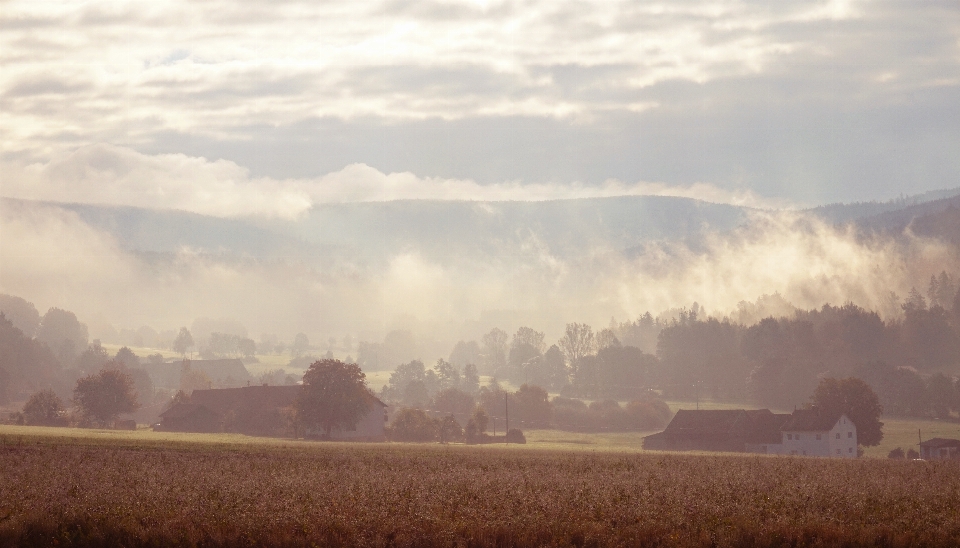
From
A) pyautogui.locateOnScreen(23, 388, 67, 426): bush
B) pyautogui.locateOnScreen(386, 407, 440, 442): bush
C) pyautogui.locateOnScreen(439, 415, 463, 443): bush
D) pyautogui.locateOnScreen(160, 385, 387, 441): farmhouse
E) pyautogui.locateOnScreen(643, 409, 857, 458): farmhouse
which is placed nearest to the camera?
pyautogui.locateOnScreen(643, 409, 857, 458): farmhouse

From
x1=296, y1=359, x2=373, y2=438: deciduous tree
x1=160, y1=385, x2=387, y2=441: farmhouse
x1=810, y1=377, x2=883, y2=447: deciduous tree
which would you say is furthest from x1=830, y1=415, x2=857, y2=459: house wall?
x1=296, y1=359, x2=373, y2=438: deciduous tree

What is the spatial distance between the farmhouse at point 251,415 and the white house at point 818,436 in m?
51.1

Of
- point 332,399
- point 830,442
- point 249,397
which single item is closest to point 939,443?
point 830,442

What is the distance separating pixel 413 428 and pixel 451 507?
10032 cm

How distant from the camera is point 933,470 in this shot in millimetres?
60281

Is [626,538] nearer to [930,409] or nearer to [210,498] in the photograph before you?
[210,498]

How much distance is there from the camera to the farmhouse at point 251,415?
435 feet

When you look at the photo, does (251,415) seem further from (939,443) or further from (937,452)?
(939,443)

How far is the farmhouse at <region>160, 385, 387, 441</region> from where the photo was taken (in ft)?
435

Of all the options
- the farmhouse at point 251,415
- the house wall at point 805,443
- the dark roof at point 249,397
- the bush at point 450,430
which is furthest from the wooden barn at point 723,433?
the dark roof at point 249,397

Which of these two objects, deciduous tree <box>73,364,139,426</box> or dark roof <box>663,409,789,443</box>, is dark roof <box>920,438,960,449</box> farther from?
deciduous tree <box>73,364,139,426</box>

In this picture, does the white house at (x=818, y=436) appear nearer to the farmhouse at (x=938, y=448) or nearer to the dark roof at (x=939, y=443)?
the farmhouse at (x=938, y=448)

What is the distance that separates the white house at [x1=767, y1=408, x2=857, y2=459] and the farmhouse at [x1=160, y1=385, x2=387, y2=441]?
51103 mm

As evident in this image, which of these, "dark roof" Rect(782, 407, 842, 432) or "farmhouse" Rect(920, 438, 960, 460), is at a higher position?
"dark roof" Rect(782, 407, 842, 432)
